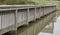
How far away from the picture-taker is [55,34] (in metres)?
5.84

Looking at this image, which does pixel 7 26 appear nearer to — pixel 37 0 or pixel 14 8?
pixel 14 8

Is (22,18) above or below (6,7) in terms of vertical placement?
below

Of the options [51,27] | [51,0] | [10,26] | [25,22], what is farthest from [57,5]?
[10,26]

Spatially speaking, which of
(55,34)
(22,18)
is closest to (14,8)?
(22,18)

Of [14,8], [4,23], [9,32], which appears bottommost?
[9,32]

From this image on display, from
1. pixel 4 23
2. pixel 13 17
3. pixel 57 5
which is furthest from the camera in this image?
pixel 57 5

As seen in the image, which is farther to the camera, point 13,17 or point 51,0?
point 51,0

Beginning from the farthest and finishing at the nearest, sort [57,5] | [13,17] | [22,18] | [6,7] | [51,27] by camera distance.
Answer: [57,5]
[51,27]
[22,18]
[13,17]
[6,7]

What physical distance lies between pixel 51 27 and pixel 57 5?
1325cm

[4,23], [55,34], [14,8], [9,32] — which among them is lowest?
[55,34]

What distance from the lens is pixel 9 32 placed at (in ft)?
11.7

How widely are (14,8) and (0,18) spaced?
0.52 meters

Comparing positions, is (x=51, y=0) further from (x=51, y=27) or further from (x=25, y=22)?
(x=25, y=22)

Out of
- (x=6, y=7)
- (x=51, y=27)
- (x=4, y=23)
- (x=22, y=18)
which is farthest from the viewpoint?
(x=51, y=27)
